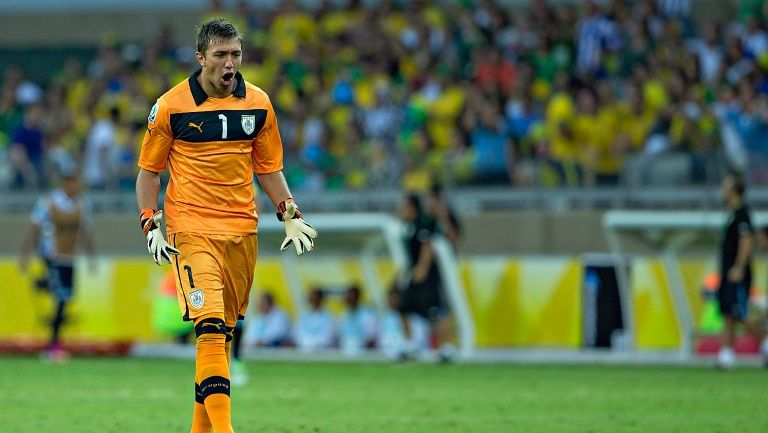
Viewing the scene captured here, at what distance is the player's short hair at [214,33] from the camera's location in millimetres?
8227

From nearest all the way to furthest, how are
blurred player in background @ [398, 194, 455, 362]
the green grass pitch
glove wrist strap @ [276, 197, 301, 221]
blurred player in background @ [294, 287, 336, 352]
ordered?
glove wrist strap @ [276, 197, 301, 221]
the green grass pitch
blurred player in background @ [398, 194, 455, 362]
blurred player in background @ [294, 287, 336, 352]

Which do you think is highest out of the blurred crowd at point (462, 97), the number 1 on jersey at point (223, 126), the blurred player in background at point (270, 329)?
the blurred crowd at point (462, 97)

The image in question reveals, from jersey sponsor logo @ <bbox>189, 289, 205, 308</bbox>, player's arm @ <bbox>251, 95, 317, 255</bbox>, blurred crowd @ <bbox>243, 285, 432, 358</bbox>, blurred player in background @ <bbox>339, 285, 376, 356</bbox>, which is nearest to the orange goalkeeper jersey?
player's arm @ <bbox>251, 95, 317, 255</bbox>

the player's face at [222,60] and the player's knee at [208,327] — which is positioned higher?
the player's face at [222,60]

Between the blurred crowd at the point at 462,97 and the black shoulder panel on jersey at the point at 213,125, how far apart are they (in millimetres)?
11147

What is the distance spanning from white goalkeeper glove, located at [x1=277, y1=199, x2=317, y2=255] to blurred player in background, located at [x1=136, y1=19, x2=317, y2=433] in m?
0.01

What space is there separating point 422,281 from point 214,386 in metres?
11.1

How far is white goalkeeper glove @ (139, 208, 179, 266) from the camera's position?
819 cm

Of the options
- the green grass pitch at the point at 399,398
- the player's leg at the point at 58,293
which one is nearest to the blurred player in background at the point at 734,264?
the green grass pitch at the point at 399,398

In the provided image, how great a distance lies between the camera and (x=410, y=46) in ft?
80.3

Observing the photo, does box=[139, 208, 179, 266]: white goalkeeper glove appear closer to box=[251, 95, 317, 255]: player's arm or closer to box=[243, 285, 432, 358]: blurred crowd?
box=[251, 95, 317, 255]: player's arm

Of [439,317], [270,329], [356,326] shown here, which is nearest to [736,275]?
[439,317]

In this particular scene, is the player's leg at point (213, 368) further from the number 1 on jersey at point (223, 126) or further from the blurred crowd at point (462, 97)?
the blurred crowd at point (462, 97)

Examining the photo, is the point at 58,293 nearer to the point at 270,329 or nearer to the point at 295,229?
the point at 270,329
